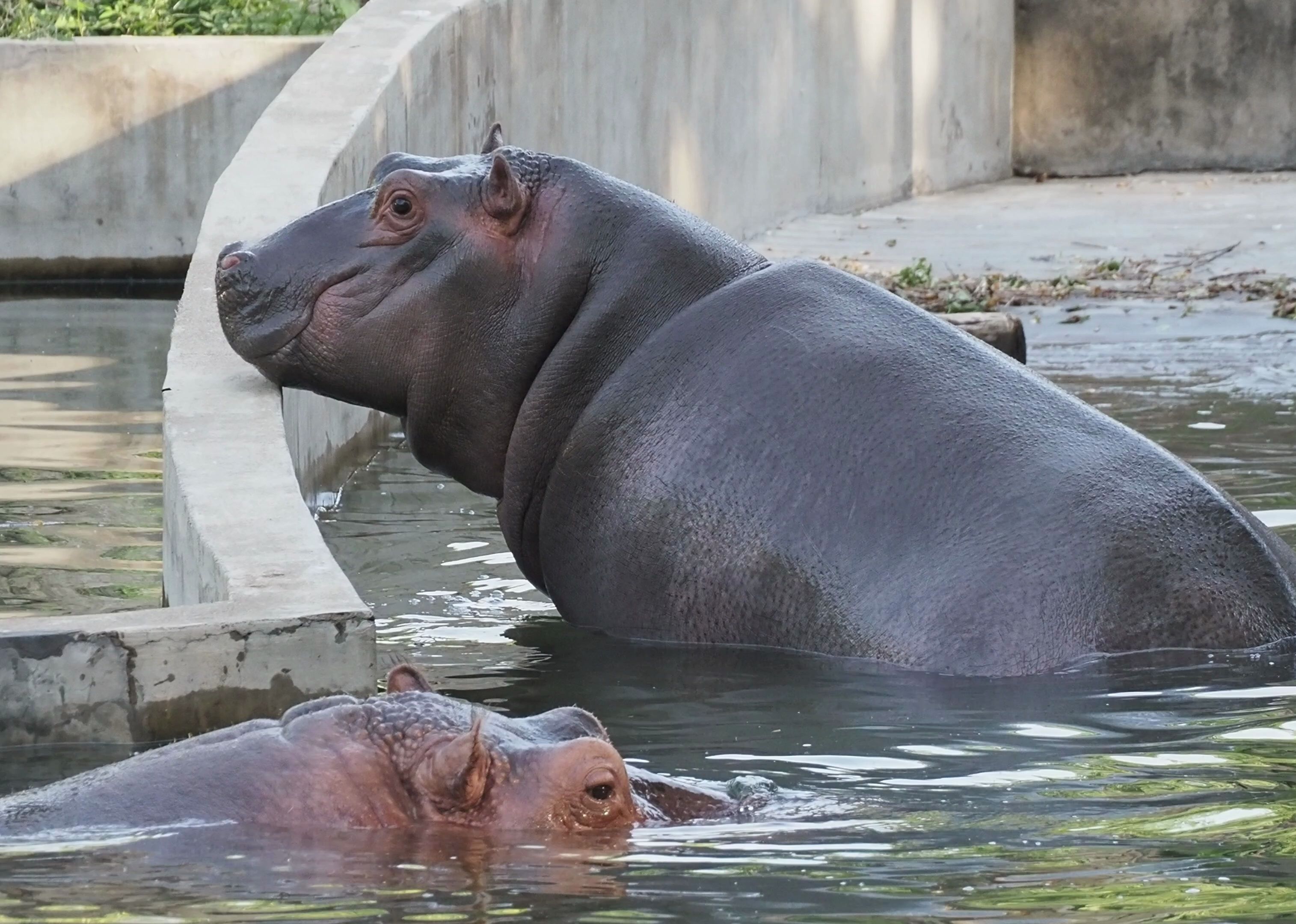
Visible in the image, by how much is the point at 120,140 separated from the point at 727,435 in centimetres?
934

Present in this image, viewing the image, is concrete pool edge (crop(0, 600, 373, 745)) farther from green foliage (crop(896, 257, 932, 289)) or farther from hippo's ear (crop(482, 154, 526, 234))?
green foliage (crop(896, 257, 932, 289))

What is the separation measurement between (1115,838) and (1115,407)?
5.89 metres

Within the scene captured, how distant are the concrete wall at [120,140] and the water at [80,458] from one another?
135cm

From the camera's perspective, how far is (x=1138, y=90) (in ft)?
67.9

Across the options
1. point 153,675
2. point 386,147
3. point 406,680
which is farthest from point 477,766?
point 386,147

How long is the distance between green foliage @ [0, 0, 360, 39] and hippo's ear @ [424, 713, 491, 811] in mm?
11821

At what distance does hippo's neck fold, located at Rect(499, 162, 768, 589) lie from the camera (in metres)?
5.82

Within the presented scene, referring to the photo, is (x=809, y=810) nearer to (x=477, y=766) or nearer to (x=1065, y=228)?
(x=477, y=766)

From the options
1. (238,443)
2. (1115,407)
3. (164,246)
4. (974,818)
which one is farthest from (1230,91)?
(974,818)

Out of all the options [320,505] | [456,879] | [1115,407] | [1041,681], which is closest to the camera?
[456,879]

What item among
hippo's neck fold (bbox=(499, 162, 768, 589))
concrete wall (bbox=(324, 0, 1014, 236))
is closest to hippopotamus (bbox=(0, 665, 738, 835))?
hippo's neck fold (bbox=(499, 162, 768, 589))

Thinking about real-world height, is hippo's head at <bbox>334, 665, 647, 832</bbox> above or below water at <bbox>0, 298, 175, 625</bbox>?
above

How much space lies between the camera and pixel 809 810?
3869 mm

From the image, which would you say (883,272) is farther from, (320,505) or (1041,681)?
(1041,681)
